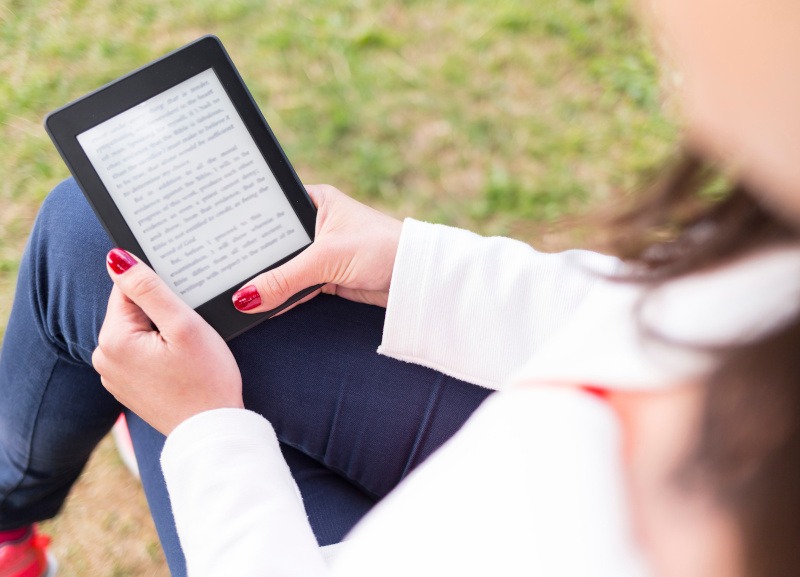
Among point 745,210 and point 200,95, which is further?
point 200,95

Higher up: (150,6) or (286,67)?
(150,6)

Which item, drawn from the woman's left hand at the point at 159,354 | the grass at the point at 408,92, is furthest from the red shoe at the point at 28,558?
the grass at the point at 408,92

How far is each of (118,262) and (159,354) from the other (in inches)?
4.5

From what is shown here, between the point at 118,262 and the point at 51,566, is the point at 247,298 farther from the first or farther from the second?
the point at 51,566

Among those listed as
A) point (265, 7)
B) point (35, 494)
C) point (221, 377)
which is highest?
point (265, 7)

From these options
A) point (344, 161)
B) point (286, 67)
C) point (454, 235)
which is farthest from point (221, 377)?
point (286, 67)

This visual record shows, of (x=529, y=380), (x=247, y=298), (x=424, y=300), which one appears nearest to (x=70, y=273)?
(x=247, y=298)

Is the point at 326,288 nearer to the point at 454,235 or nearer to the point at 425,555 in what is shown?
the point at 454,235

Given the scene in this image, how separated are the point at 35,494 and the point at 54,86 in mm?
927

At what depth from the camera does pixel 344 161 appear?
1.61 meters

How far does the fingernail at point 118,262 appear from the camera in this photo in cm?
83

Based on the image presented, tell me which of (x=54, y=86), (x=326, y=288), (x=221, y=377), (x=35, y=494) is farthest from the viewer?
(x=54, y=86)

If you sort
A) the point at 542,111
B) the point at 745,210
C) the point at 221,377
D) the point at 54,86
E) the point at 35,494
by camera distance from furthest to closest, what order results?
the point at 542,111 → the point at 54,86 → the point at 35,494 → the point at 221,377 → the point at 745,210

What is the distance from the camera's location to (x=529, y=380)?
626 millimetres
